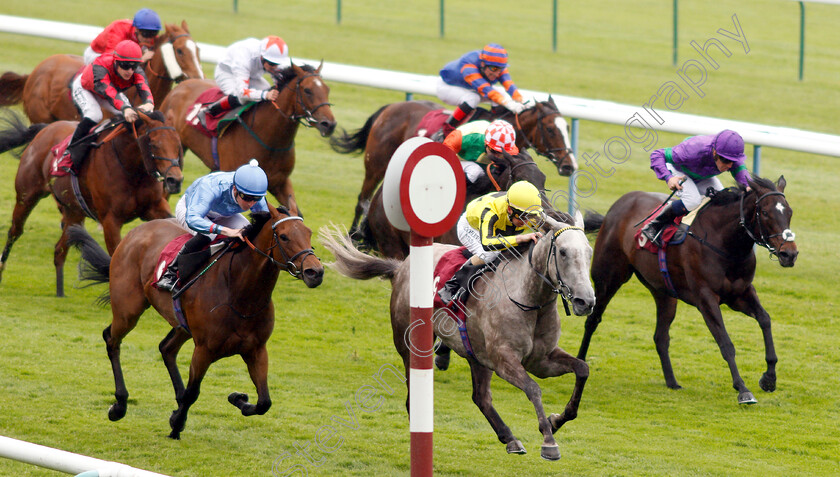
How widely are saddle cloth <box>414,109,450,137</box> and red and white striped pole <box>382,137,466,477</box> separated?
18.6 ft

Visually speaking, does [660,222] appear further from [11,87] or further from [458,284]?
[11,87]

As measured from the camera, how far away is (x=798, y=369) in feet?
26.4

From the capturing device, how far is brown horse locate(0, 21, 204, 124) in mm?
10992

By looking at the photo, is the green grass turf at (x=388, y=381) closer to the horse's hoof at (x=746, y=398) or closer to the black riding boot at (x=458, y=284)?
the horse's hoof at (x=746, y=398)

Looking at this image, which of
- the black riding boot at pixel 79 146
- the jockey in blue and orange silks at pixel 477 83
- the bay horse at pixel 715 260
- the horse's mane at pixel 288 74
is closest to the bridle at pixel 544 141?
the jockey in blue and orange silks at pixel 477 83

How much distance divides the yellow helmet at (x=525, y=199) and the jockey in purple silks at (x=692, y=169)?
6.64 feet

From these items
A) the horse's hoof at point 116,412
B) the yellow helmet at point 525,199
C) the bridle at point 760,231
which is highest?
the yellow helmet at point 525,199

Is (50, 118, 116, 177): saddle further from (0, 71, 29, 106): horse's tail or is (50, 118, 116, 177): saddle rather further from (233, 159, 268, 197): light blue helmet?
(0, 71, 29, 106): horse's tail

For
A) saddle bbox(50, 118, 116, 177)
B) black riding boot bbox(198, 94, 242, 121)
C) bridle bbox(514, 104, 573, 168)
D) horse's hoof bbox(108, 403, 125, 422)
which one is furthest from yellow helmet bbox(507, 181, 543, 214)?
black riding boot bbox(198, 94, 242, 121)

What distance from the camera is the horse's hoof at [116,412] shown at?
6.52m

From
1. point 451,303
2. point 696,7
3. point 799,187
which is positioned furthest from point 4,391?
point 696,7

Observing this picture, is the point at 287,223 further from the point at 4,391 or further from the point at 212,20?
the point at 212,20

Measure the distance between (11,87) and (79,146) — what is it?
11.6 ft

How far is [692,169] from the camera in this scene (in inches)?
300
